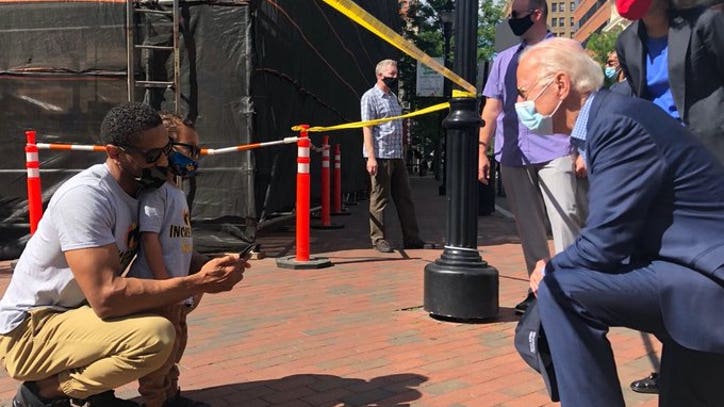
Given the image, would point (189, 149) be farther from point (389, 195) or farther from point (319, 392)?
point (389, 195)

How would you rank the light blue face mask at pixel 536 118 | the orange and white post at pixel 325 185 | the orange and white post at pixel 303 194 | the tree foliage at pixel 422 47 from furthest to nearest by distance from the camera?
the tree foliage at pixel 422 47 → the orange and white post at pixel 325 185 → the orange and white post at pixel 303 194 → the light blue face mask at pixel 536 118

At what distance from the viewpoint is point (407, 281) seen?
594 centimetres

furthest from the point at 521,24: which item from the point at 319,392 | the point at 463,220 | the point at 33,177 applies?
the point at 33,177

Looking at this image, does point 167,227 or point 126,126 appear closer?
point 126,126

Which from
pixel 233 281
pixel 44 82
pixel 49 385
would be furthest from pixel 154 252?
pixel 44 82

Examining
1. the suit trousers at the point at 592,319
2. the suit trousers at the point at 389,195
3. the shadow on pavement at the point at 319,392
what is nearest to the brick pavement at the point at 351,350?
the shadow on pavement at the point at 319,392

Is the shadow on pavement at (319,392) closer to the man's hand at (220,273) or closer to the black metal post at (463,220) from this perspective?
the man's hand at (220,273)

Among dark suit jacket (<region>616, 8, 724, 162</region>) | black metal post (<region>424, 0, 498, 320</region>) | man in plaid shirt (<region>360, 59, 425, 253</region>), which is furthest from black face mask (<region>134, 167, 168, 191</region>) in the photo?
man in plaid shirt (<region>360, 59, 425, 253</region>)

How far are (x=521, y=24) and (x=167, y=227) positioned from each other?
2718 millimetres

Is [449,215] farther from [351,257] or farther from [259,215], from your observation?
[259,215]

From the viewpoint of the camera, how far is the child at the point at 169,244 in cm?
278

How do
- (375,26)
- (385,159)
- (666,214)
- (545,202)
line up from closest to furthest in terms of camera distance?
(666,214) < (375,26) < (545,202) < (385,159)

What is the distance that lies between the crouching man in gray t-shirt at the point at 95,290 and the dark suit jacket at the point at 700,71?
2.06 m

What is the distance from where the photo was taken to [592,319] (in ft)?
7.29
